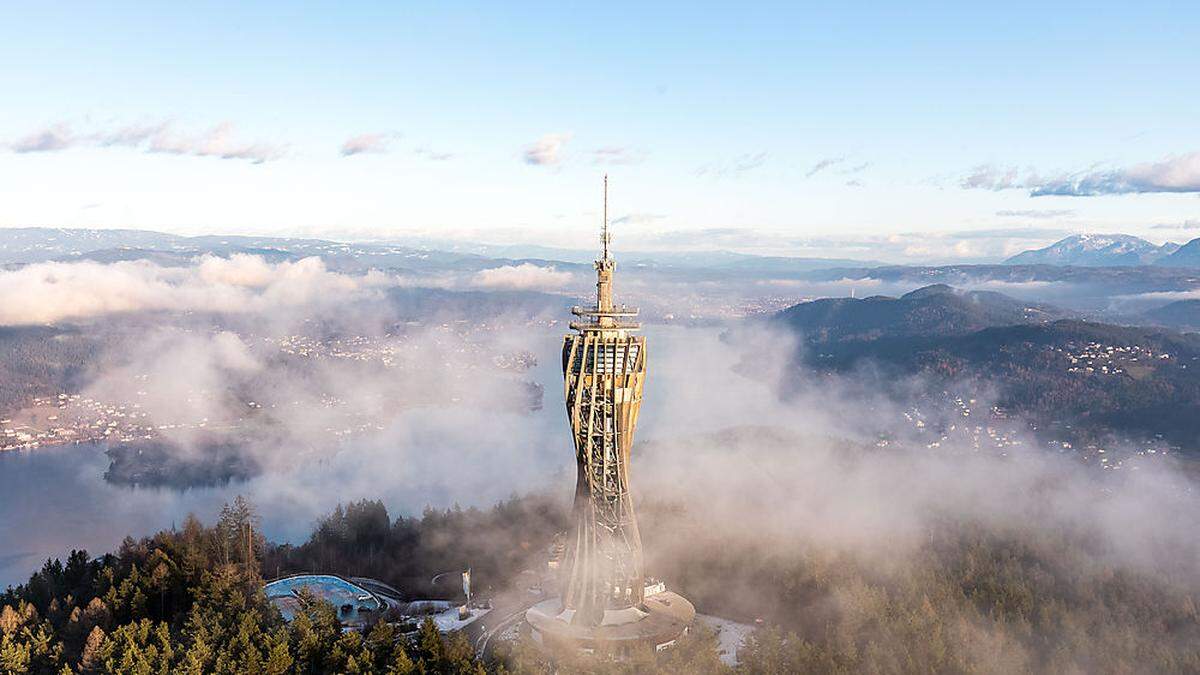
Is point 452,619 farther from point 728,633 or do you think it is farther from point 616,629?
point 728,633

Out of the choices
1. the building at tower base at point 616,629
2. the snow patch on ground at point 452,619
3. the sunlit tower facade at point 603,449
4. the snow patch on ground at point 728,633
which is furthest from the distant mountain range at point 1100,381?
the snow patch on ground at point 452,619

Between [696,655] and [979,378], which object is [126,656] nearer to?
[696,655]

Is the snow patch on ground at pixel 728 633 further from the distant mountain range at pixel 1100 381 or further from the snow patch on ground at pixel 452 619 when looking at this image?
the distant mountain range at pixel 1100 381

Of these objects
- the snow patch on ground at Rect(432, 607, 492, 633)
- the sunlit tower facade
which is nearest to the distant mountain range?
the sunlit tower facade

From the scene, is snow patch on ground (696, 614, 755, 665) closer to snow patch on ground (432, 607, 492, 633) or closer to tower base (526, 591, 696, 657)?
tower base (526, 591, 696, 657)

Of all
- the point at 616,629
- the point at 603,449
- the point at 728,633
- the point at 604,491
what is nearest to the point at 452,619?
the point at 616,629
